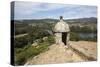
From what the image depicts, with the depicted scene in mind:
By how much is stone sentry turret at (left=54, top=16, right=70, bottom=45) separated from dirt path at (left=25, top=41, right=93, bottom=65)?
0.07 m

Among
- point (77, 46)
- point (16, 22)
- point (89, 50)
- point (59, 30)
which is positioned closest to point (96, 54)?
point (89, 50)

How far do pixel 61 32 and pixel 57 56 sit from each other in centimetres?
32

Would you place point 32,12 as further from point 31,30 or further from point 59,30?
point 59,30

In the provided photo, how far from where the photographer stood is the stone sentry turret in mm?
2518

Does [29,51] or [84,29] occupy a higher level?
[84,29]

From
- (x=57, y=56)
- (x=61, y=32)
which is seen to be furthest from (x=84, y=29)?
(x=57, y=56)

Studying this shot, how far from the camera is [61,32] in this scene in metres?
2.55

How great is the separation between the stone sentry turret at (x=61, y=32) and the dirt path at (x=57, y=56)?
0.23 ft

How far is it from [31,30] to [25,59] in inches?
14.2

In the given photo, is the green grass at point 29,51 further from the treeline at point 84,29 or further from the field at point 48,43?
the treeline at point 84,29

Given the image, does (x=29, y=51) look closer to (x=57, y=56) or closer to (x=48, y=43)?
(x=48, y=43)

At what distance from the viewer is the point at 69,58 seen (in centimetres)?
255

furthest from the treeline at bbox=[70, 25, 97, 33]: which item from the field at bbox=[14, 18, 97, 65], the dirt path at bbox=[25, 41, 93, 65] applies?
the dirt path at bbox=[25, 41, 93, 65]

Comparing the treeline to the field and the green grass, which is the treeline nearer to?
the field
